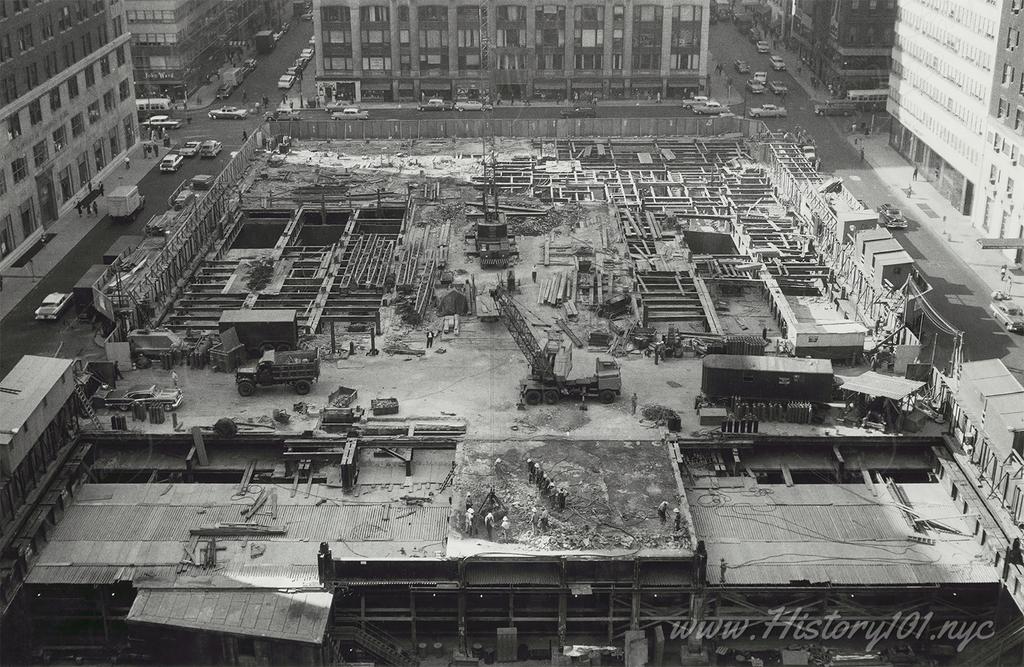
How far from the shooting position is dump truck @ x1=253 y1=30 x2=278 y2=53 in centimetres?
17688

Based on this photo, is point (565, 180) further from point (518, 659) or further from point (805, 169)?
point (518, 659)

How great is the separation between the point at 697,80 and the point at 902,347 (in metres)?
84.3

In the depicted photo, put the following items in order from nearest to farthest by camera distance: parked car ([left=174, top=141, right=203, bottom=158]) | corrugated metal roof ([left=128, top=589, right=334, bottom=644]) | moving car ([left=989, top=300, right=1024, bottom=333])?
corrugated metal roof ([left=128, top=589, right=334, bottom=644]) → moving car ([left=989, top=300, right=1024, bottom=333]) → parked car ([left=174, top=141, right=203, bottom=158])

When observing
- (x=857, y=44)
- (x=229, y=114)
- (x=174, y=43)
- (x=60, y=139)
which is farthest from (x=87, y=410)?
(x=857, y=44)

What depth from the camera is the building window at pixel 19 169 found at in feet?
324

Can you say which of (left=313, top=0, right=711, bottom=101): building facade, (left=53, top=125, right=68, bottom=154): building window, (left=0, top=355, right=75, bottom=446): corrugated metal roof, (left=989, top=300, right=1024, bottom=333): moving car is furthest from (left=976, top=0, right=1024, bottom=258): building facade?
(left=53, top=125, right=68, bottom=154): building window

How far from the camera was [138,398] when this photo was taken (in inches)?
2694

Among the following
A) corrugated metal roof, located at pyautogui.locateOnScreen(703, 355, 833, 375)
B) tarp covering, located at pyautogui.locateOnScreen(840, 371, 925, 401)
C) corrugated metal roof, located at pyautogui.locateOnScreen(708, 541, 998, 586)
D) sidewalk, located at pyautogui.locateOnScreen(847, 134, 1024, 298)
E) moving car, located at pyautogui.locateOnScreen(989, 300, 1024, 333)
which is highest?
corrugated metal roof, located at pyautogui.locateOnScreen(703, 355, 833, 375)

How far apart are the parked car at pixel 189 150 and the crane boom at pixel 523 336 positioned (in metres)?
57.2

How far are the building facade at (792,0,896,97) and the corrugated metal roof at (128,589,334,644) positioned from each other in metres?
111

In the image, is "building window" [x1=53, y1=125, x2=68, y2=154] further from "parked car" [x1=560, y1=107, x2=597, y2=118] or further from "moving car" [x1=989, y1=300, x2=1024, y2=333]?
"moving car" [x1=989, y1=300, x2=1024, y2=333]

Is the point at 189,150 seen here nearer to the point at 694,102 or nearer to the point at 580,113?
the point at 580,113

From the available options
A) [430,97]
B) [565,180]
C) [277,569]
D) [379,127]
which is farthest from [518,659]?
[430,97]

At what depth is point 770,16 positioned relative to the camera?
19062 cm
